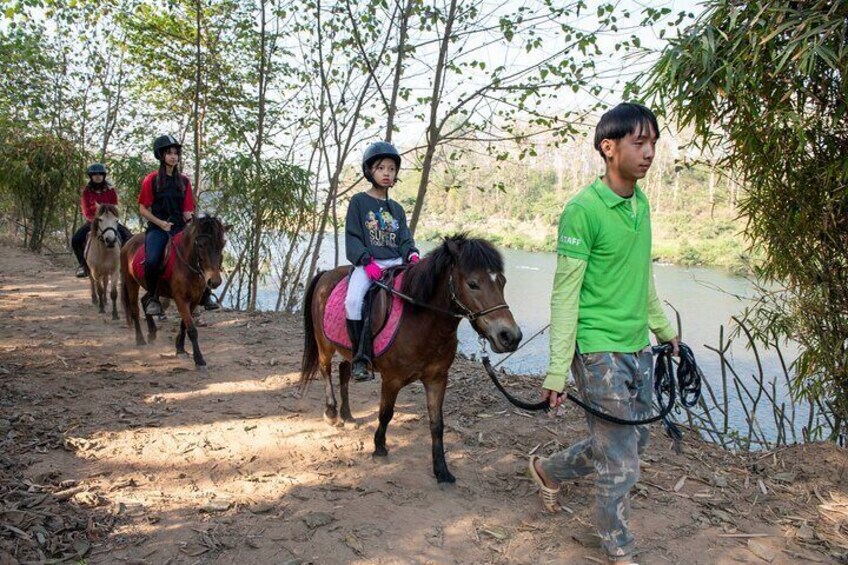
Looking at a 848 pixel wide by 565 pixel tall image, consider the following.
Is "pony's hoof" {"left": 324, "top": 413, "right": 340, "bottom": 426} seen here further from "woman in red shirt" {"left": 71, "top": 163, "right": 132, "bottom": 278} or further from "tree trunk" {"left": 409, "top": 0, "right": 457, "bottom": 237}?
"woman in red shirt" {"left": 71, "top": 163, "right": 132, "bottom": 278}

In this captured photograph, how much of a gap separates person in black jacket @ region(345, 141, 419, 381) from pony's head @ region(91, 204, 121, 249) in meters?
5.92

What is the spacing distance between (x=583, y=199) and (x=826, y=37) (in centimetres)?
211

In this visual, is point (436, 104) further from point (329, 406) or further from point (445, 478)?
point (445, 478)

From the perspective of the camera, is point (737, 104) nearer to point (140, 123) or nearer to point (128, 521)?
point (128, 521)

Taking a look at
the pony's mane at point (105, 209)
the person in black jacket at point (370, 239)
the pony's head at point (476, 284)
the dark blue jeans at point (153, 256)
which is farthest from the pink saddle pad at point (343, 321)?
the pony's mane at point (105, 209)

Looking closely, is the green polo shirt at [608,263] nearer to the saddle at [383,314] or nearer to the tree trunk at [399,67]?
the saddle at [383,314]

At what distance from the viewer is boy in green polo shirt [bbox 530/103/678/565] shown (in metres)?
2.42

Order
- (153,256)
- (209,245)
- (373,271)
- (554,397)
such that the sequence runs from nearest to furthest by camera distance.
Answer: (554,397)
(373,271)
(209,245)
(153,256)

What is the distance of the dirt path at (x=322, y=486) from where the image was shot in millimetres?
2826

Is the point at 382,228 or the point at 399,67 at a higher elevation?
the point at 399,67

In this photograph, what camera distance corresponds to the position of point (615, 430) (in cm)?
251

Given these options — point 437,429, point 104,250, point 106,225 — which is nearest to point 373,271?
point 437,429

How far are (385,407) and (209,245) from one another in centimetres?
309

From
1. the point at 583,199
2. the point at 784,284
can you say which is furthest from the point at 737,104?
the point at 583,199
